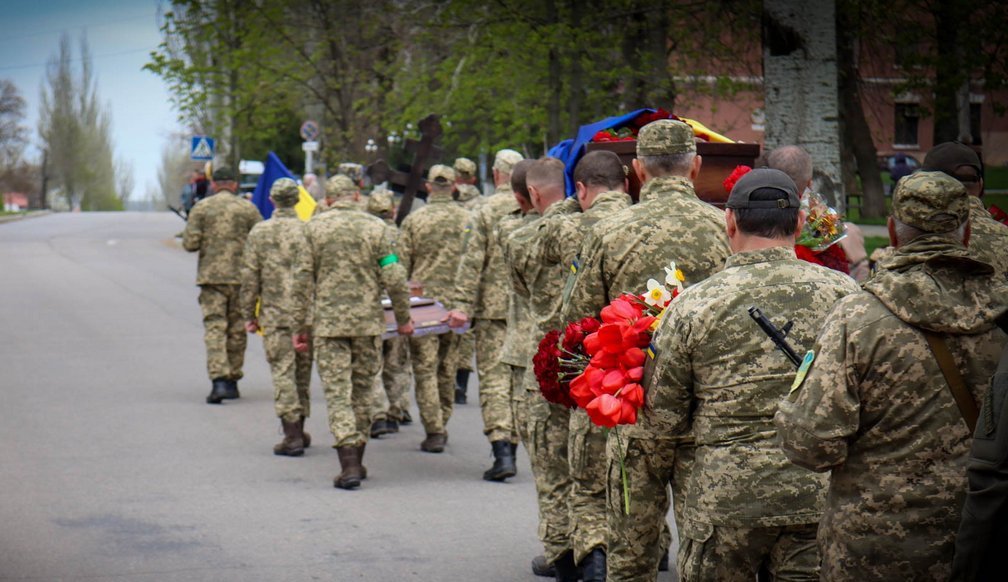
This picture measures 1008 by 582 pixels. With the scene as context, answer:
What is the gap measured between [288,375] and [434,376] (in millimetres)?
1133

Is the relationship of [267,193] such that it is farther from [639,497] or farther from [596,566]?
[639,497]

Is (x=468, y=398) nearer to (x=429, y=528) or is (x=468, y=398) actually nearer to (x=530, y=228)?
(x=429, y=528)

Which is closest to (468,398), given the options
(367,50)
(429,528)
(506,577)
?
(429,528)

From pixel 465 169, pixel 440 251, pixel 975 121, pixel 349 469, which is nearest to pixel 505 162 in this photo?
pixel 465 169

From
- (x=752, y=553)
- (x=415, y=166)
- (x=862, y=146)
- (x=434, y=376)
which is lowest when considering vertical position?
(x=434, y=376)

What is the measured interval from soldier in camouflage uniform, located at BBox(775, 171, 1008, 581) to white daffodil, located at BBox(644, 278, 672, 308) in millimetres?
1107

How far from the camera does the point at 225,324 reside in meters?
13.3

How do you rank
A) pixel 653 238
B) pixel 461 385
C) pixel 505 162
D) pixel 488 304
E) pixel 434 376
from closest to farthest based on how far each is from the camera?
1. pixel 653 238
2. pixel 488 304
3. pixel 434 376
4. pixel 505 162
5. pixel 461 385

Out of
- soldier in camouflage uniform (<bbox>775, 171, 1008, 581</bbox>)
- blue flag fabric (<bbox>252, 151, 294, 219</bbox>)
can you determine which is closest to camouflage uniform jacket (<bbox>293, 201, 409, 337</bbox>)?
blue flag fabric (<bbox>252, 151, 294, 219</bbox>)

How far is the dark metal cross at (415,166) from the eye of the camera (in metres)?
14.5

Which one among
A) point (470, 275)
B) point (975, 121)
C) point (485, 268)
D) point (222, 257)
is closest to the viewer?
point (470, 275)

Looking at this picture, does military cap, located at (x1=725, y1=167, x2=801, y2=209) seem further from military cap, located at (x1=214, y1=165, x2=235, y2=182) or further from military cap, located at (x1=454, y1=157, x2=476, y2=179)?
military cap, located at (x1=214, y1=165, x2=235, y2=182)

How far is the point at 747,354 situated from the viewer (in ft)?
14.4

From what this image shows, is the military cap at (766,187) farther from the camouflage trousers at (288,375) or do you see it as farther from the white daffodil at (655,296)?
the camouflage trousers at (288,375)
